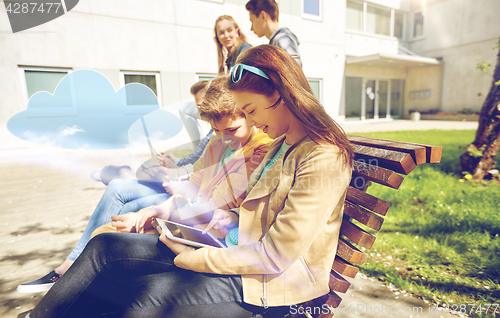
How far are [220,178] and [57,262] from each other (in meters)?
1.95

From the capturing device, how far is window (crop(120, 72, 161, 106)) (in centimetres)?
949

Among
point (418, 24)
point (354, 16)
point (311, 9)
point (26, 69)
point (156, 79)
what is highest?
point (418, 24)

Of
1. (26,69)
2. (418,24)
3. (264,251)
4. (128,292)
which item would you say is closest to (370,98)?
(418,24)

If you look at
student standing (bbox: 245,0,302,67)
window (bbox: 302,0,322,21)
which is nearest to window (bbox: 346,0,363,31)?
window (bbox: 302,0,322,21)

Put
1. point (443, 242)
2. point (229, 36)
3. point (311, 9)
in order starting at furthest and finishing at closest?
1. point (311, 9)
2. point (229, 36)
3. point (443, 242)

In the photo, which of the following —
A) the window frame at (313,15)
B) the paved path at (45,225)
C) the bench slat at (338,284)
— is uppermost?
the window frame at (313,15)

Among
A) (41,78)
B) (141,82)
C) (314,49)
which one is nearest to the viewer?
(41,78)

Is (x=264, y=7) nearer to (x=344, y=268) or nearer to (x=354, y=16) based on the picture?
(x=344, y=268)

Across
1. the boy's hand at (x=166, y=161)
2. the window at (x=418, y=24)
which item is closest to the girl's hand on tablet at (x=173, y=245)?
the boy's hand at (x=166, y=161)

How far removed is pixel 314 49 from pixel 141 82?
7.98 metres

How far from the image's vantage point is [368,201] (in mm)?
1301

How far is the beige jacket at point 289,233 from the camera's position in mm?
1081

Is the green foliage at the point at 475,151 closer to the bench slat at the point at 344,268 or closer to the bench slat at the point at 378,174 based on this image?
the bench slat at the point at 378,174

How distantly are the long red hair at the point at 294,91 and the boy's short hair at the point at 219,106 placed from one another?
0.60 meters
